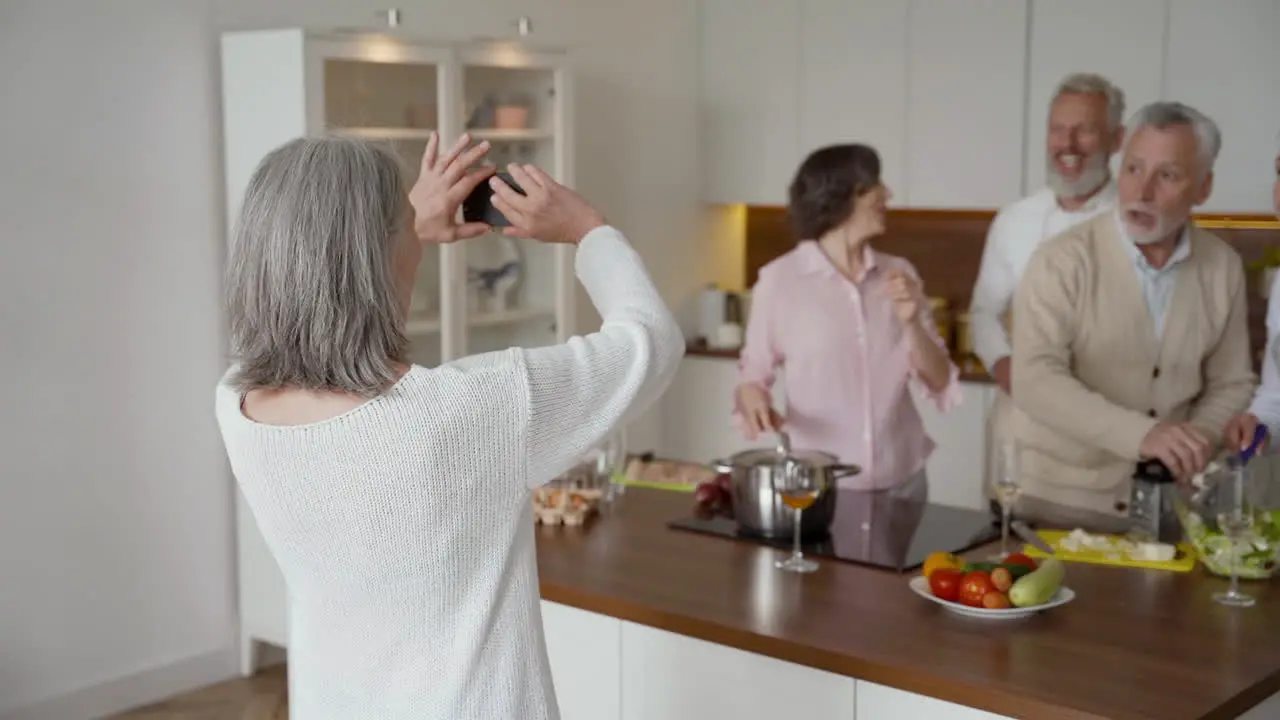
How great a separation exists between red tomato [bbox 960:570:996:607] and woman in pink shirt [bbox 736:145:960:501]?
1144 millimetres

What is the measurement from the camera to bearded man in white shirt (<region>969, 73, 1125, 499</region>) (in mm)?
4188

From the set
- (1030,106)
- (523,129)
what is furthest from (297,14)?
(1030,106)

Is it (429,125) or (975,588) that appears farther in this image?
(429,125)

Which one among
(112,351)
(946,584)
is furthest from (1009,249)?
(112,351)

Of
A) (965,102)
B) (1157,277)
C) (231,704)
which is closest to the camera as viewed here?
(1157,277)

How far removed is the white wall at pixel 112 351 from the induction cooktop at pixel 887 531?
206cm

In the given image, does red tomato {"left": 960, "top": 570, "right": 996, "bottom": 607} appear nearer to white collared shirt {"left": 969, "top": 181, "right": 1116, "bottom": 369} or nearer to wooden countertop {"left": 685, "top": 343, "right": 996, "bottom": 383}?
white collared shirt {"left": 969, "top": 181, "right": 1116, "bottom": 369}

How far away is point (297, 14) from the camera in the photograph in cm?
475

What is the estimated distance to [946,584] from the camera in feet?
8.05

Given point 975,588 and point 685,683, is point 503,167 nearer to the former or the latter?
point 685,683

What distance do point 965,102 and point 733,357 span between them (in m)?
1.34

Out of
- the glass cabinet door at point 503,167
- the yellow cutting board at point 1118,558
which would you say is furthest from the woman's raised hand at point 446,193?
the glass cabinet door at point 503,167

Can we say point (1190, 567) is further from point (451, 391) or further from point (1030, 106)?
point (1030, 106)

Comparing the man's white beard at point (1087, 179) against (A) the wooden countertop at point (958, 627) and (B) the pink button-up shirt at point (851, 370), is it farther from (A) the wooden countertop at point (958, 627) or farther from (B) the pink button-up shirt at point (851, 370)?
(A) the wooden countertop at point (958, 627)
